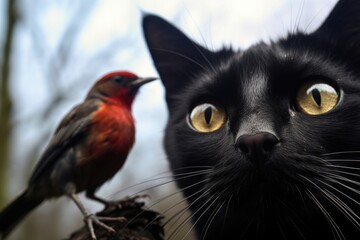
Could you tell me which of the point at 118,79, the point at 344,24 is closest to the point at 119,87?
the point at 118,79

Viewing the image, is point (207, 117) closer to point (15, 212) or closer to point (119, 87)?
point (119, 87)

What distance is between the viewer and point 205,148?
1062mm

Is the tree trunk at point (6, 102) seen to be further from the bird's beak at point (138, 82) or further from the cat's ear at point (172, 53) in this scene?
the cat's ear at point (172, 53)

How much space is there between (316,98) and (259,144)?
203 mm

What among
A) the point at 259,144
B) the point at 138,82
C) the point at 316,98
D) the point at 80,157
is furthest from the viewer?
the point at 138,82

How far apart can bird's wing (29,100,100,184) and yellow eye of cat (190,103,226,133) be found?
1.40 ft

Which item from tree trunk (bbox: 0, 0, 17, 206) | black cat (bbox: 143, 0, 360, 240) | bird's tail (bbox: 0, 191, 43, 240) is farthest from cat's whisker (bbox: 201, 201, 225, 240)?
tree trunk (bbox: 0, 0, 17, 206)

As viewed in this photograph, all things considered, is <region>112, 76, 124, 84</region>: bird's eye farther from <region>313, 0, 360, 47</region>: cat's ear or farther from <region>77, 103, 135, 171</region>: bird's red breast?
<region>313, 0, 360, 47</region>: cat's ear

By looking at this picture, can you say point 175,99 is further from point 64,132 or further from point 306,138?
point 306,138

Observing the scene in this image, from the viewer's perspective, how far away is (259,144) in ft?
2.74

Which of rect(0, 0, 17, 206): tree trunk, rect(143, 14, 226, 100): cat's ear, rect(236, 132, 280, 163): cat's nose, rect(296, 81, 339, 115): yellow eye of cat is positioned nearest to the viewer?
rect(236, 132, 280, 163): cat's nose

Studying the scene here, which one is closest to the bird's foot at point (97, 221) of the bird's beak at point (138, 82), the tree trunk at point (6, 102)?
the bird's beak at point (138, 82)

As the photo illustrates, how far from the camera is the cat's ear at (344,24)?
3.61 feet

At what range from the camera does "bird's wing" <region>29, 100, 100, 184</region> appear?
141cm
